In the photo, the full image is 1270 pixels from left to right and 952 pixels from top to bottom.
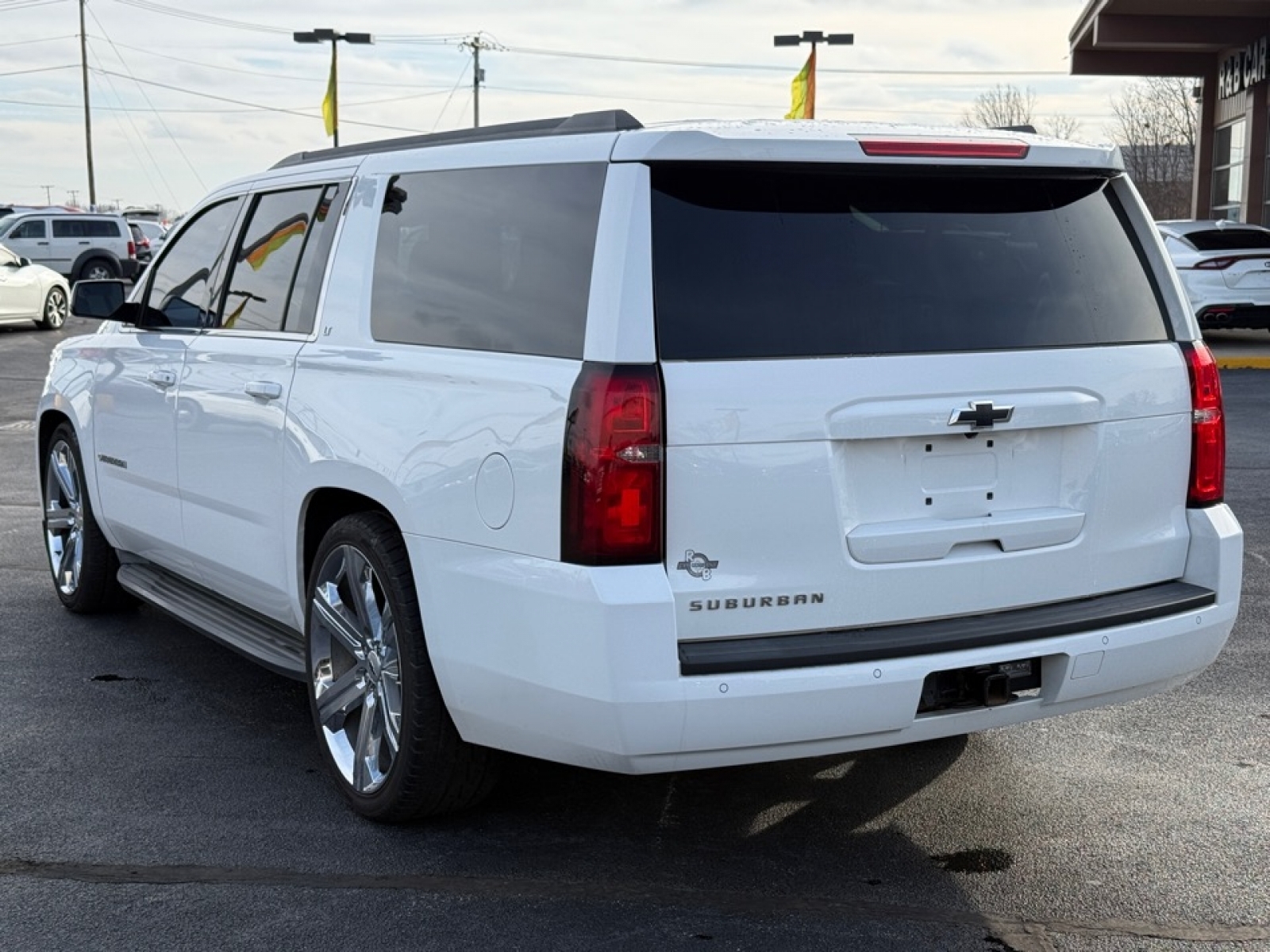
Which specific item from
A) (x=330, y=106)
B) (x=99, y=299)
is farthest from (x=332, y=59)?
(x=99, y=299)

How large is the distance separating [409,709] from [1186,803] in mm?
2278

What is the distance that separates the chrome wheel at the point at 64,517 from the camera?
6.88 metres

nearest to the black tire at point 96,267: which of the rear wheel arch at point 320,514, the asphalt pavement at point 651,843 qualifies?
the asphalt pavement at point 651,843

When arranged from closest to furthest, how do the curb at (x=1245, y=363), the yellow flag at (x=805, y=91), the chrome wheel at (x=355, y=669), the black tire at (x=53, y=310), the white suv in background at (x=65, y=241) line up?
Result: the chrome wheel at (x=355, y=669) < the curb at (x=1245, y=363) < the black tire at (x=53, y=310) < the yellow flag at (x=805, y=91) < the white suv in background at (x=65, y=241)

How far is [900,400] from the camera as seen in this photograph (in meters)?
3.73

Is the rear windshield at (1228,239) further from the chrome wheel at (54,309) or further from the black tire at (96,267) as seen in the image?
the black tire at (96,267)

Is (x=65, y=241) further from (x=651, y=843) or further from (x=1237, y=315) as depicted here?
(x=651, y=843)

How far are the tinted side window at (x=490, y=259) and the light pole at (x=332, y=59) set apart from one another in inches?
1187

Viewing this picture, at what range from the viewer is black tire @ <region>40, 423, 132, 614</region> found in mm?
6750

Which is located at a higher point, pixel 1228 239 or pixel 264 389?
pixel 1228 239

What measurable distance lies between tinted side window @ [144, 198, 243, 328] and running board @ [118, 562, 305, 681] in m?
0.99

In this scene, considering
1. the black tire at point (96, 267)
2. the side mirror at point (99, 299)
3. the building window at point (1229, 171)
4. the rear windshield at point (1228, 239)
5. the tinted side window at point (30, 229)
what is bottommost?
the side mirror at point (99, 299)

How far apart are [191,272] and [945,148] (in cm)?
314

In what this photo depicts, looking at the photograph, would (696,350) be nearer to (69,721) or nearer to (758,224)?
(758,224)
